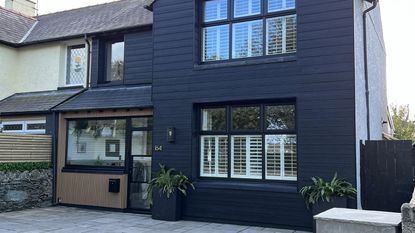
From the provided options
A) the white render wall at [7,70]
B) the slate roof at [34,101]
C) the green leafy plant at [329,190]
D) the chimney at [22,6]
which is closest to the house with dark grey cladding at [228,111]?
the green leafy plant at [329,190]

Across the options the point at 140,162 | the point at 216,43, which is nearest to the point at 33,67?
the point at 140,162

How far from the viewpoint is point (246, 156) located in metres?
Answer: 9.41

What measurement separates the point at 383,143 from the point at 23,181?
9216 millimetres

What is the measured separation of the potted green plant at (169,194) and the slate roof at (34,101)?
466 centimetres

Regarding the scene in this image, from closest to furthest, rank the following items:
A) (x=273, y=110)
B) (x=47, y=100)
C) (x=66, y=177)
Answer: (x=273, y=110), (x=66, y=177), (x=47, y=100)

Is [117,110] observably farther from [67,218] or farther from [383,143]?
[383,143]

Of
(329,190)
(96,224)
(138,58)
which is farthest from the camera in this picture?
(138,58)

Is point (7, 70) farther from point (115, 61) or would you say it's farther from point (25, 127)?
point (115, 61)

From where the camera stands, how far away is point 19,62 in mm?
14648

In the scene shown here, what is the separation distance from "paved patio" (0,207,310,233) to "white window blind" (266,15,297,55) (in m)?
3.89

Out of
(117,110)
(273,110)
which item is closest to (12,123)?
Answer: (117,110)

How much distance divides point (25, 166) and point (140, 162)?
321cm

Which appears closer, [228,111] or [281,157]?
[281,157]

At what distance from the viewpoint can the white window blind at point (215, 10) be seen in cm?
993
